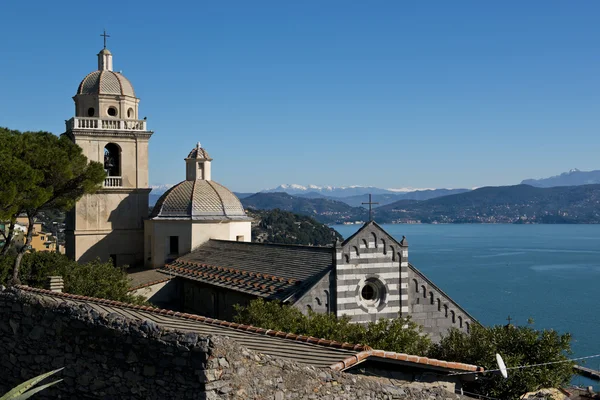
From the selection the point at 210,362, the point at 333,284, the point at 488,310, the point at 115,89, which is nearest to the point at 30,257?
the point at 115,89

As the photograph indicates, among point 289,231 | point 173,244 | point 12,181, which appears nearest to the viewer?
point 12,181

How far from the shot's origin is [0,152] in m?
27.2

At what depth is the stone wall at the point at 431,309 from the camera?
25.8 meters

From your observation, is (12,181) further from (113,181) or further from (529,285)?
(529,285)

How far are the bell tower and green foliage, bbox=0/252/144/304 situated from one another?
6429 millimetres

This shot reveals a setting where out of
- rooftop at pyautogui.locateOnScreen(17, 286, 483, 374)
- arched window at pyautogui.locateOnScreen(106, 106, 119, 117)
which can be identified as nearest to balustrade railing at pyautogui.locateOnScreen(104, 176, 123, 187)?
arched window at pyautogui.locateOnScreen(106, 106, 119, 117)

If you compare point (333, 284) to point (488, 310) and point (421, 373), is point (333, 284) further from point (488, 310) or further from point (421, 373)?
point (488, 310)

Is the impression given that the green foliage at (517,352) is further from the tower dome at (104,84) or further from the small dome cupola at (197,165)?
the tower dome at (104,84)

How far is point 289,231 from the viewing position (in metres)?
135

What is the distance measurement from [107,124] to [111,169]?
2.72 meters

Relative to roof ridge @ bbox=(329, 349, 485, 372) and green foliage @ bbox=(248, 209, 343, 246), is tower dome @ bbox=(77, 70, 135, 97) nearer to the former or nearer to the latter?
roof ridge @ bbox=(329, 349, 485, 372)

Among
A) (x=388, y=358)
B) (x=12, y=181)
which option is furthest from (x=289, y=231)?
(x=388, y=358)

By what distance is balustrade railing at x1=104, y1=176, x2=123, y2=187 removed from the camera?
3919cm

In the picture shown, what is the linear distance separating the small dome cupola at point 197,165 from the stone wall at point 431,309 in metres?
17.9
